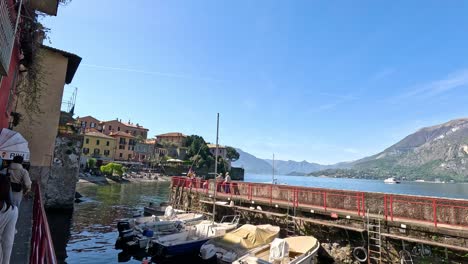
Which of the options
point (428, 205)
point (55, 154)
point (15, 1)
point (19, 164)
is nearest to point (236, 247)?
point (428, 205)

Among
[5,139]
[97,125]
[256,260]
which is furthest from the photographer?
[97,125]

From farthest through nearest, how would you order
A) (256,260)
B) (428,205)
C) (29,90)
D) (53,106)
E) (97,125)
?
(97,125), (53,106), (428,205), (29,90), (256,260)

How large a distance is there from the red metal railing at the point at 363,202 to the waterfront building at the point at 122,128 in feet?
304

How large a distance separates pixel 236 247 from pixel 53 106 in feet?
49.4

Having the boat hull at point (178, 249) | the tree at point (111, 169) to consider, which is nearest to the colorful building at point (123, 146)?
the tree at point (111, 169)

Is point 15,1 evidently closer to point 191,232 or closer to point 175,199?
point 191,232

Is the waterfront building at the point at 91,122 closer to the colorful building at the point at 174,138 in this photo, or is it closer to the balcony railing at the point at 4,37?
the colorful building at the point at 174,138

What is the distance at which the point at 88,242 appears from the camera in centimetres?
1697

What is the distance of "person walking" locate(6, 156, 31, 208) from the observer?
19.3ft

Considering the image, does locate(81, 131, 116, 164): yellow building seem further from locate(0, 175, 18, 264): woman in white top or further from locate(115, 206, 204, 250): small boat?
locate(0, 175, 18, 264): woman in white top

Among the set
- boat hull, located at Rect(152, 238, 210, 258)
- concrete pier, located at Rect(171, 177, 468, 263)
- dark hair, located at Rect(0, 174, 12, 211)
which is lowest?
boat hull, located at Rect(152, 238, 210, 258)

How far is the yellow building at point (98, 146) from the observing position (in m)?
80.6

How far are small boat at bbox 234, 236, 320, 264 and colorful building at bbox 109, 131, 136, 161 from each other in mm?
84663

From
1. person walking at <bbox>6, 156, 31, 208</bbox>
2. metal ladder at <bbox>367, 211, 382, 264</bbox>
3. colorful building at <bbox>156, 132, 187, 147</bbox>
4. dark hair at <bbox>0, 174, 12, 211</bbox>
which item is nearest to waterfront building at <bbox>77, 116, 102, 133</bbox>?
colorful building at <bbox>156, 132, 187, 147</bbox>
